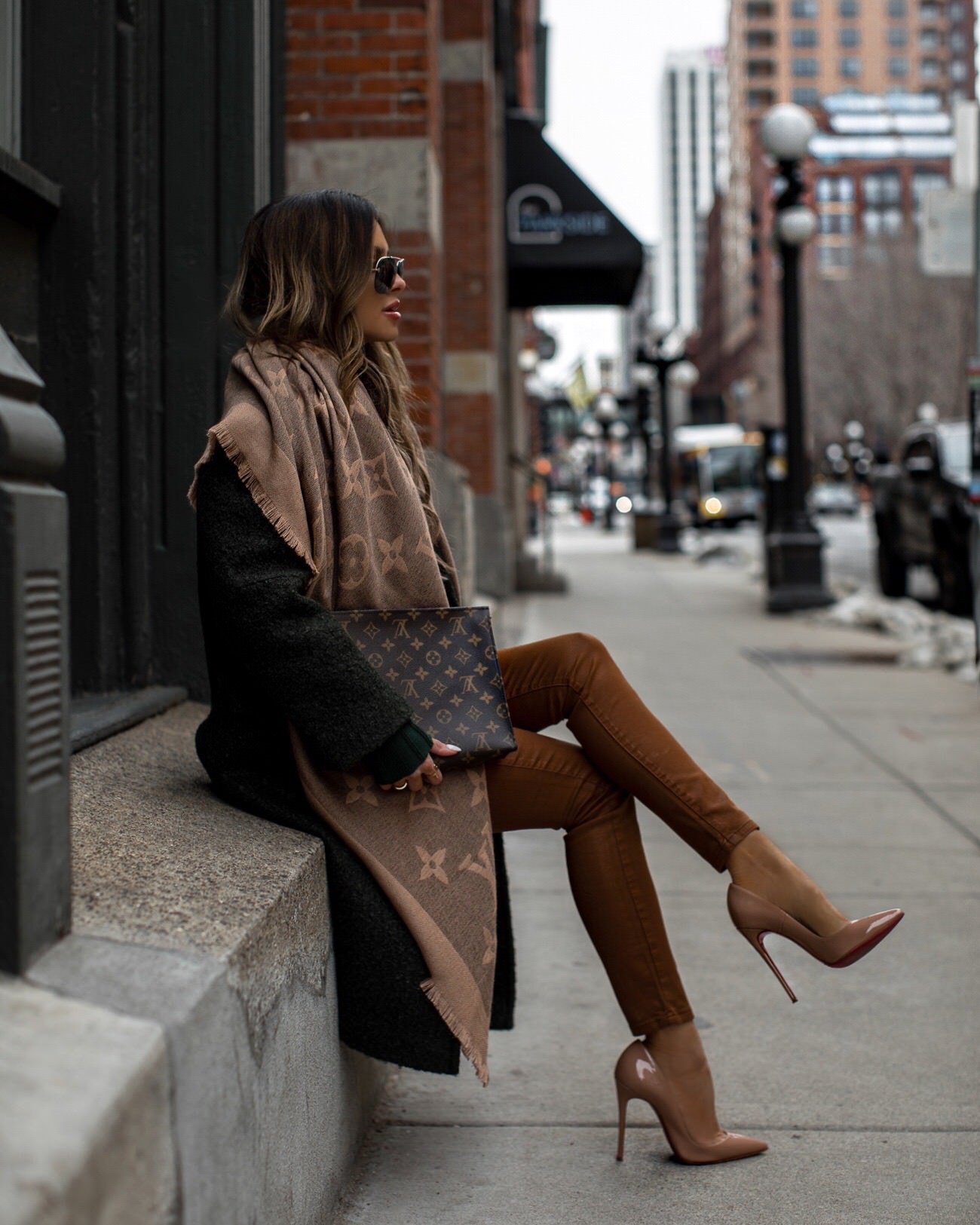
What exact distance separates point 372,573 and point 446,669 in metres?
0.23

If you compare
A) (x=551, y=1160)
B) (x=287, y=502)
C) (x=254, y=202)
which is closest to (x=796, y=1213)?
(x=551, y=1160)

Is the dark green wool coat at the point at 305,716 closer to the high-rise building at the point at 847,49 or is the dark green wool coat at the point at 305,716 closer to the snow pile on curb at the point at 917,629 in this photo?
the snow pile on curb at the point at 917,629

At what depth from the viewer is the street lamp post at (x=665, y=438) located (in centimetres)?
2828

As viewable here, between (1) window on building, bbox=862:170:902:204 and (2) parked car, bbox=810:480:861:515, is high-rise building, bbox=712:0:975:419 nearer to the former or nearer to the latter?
(1) window on building, bbox=862:170:902:204

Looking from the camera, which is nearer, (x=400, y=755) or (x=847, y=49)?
(x=400, y=755)

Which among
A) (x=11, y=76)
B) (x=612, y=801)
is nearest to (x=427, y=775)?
(x=612, y=801)

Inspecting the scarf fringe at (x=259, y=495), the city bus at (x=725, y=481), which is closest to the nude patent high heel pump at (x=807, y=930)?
the scarf fringe at (x=259, y=495)

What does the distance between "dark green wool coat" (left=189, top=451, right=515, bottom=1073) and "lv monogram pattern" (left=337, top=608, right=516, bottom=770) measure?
7.1 inches

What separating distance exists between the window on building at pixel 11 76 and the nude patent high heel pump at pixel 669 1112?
2.59 meters

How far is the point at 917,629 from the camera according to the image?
1213 cm

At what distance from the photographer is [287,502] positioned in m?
2.57

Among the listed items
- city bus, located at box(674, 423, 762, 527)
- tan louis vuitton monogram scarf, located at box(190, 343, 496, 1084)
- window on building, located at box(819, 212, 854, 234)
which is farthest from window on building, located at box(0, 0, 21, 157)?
window on building, located at box(819, 212, 854, 234)

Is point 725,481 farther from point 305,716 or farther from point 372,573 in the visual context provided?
point 305,716

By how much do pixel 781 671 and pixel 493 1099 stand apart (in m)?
7.29
